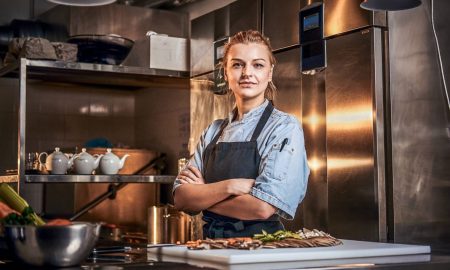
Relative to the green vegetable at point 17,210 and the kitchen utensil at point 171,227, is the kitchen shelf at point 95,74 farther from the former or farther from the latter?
the green vegetable at point 17,210

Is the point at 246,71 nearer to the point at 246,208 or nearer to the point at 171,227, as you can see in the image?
the point at 246,208

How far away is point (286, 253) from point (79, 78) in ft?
11.7

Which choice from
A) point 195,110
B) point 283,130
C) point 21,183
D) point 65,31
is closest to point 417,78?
point 283,130

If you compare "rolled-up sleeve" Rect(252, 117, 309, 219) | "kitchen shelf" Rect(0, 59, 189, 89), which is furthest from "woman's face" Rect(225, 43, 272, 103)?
"kitchen shelf" Rect(0, 59, 189, 89)

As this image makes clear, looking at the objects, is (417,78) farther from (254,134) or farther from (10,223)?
(10,223)

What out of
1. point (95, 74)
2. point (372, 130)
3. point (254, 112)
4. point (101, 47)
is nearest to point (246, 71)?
point (254, 112)

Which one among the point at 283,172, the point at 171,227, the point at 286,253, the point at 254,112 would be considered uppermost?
the point at 254,112

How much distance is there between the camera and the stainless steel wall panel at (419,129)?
3215mm

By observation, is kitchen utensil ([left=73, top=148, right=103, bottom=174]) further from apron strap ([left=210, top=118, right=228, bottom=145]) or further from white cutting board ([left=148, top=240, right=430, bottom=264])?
white cutting board ([left=148, top=240, right=430, bottom=264])

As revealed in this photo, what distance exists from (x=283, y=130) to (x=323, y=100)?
0.84m

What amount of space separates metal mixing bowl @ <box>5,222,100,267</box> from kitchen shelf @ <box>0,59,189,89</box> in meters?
2.73

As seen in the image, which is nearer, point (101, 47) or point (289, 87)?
point (289, 87)

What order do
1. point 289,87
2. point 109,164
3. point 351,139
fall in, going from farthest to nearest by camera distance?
point 109,164
point 289,87
point 351,139

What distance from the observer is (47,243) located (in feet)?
5.86
